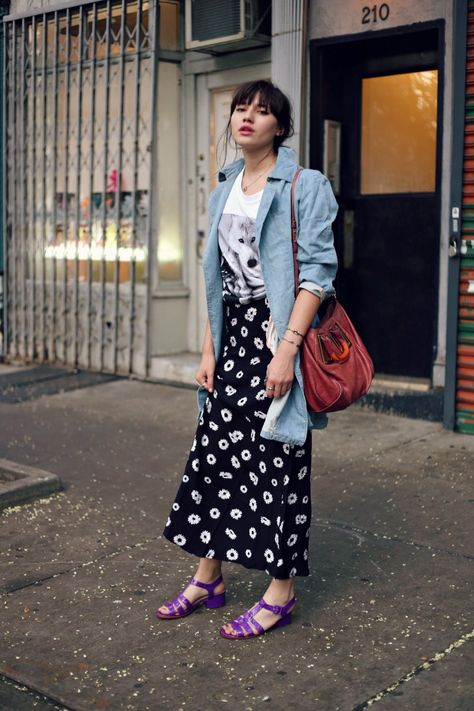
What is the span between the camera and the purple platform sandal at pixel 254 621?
364 centimetres

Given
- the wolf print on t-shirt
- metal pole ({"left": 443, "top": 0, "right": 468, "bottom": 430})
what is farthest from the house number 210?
the wolf print on t-shirt

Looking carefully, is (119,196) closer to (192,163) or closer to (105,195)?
(105,195)

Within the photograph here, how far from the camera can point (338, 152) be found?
770 centimetres

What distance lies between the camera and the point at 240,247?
11.9ft

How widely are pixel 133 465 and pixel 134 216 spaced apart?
3.32 metres

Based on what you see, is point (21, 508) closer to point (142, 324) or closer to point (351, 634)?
point (351, 634)

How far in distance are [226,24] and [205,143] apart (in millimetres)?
1262

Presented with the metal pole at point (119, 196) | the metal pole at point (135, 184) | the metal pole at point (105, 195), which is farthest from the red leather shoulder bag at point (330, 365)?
the metal pole at point (105, 195)

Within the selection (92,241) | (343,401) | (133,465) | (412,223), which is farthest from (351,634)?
(92,241)

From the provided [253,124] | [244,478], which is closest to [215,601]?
[244,478]

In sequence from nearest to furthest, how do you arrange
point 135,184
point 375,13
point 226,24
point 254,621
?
point 254,621, point 375,13, point 226,24, point 135,184

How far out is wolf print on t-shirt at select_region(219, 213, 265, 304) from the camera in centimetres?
359

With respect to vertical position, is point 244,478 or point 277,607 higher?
point 244,478

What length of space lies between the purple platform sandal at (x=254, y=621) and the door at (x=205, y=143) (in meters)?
5.41
